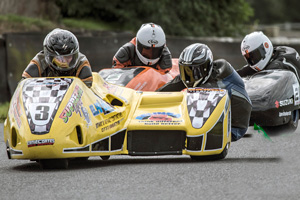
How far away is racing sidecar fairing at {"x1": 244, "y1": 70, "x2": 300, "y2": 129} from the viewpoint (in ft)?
30.4

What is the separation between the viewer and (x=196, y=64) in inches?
297

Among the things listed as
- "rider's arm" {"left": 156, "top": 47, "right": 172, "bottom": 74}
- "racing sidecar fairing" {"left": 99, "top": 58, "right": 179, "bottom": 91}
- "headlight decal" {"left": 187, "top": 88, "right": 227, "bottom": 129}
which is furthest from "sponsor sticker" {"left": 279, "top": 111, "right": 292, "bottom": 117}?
"headlight decal" {"left": 187, "top": 88, "right": 227, "bottom": 129}

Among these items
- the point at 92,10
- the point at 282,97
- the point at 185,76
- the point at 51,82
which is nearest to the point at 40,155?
the point at 51,82

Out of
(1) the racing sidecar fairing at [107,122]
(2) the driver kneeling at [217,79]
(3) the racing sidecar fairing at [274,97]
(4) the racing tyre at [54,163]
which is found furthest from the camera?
(3) the racing sidecar fairing at [274,97]

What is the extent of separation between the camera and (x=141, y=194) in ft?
17.2

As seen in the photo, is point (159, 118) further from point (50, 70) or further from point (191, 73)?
point (50, 70)

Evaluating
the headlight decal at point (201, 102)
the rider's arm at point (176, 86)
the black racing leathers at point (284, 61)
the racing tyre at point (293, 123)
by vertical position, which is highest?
the headlight decal at point (201, 102)

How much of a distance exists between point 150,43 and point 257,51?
1439 millimetres

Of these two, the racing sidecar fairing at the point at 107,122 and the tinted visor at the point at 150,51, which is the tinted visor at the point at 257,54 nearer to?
the tinted visor at the point at 150,51

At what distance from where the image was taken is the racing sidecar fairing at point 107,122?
639 centimetres

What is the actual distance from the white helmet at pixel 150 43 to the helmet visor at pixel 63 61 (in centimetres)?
327

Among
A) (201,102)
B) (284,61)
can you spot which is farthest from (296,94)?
(201,102)

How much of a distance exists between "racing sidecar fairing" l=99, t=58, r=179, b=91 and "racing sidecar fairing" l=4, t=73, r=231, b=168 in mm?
2213

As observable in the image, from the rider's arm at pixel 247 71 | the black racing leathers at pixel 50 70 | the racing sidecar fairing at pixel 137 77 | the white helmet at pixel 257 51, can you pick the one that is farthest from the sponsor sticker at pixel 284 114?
the black racing leathers at pixel 50 70
